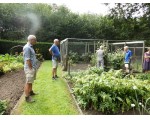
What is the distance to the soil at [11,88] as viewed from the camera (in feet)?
A: 25.5

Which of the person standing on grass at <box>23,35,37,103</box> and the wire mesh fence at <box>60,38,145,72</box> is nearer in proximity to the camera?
the person standing on grass at <box>23,35,37,103</box>

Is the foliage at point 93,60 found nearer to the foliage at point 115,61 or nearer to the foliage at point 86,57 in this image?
the foliage at point 86,57

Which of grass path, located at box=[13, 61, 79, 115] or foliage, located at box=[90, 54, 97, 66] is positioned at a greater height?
foliage, located at box=[90, 54, 97, 66]

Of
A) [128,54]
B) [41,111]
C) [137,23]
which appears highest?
[137,23]

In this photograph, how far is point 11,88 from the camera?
31.2 ft

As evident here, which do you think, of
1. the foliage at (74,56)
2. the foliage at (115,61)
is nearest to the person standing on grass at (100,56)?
the foliage at (115,61)

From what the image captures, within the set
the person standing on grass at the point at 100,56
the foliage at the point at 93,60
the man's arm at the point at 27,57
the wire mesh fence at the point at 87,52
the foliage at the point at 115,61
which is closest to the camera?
the man's arm at the point at 27,57

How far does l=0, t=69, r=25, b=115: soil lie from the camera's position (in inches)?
306

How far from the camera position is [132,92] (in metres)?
7.48

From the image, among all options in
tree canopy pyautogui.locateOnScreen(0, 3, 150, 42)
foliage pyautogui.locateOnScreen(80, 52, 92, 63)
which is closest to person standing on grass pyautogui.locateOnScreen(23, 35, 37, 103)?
foliage pyautogui.locateOnScreen(80, 52, 92, 63)

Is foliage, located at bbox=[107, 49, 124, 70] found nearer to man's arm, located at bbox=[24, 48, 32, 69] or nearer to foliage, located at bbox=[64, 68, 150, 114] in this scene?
foliage, located at bbox=[64, 68, 150, 114]

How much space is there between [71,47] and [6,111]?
10.2 metres

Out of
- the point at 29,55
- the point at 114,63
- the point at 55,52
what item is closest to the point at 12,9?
the point at 114,63

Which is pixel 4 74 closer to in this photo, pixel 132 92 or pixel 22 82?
pixel 22 82
